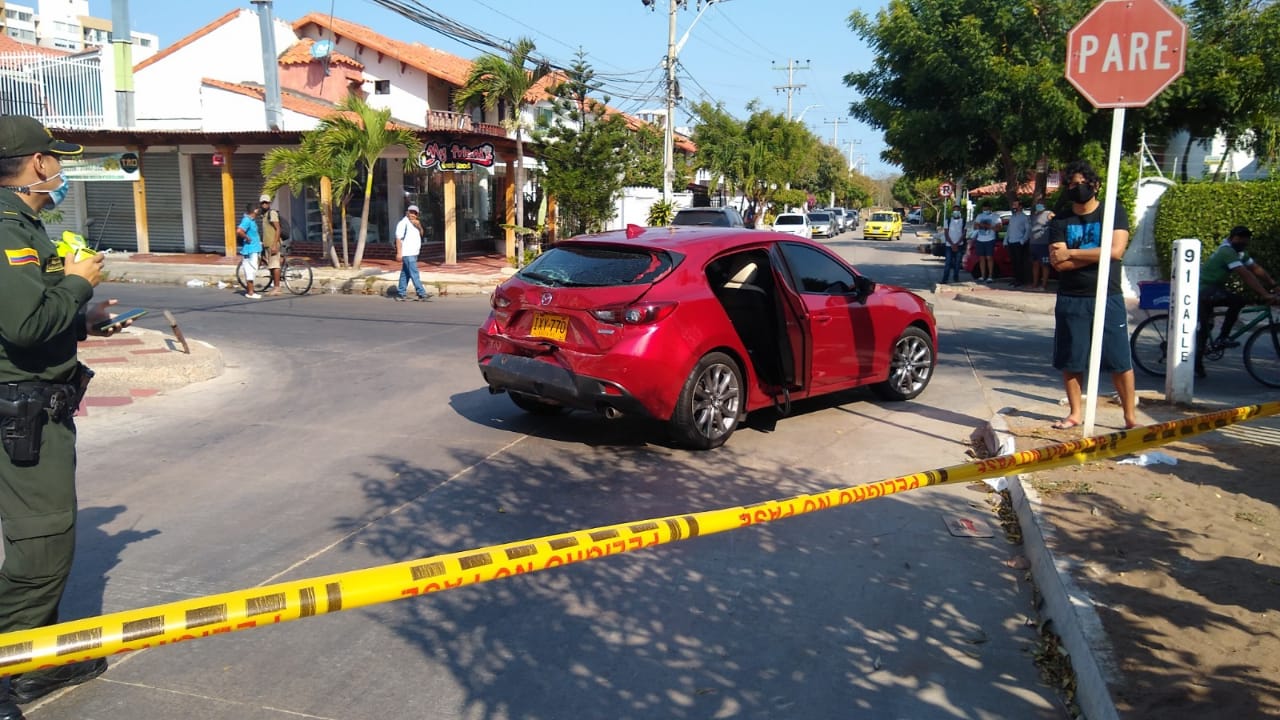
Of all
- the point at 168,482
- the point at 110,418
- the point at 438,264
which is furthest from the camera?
the point at 438,264

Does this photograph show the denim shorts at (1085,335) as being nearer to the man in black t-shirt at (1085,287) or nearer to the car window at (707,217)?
the man in black t-shirt at (1085,287)

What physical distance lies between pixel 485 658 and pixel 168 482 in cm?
358

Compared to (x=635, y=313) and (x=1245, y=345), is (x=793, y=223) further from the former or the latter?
(x=635, y=313)

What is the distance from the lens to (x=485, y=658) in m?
4.07

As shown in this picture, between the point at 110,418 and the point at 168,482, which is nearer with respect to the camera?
the point at 168,482

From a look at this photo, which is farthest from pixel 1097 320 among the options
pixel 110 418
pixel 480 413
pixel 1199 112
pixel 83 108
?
pixel 83 108

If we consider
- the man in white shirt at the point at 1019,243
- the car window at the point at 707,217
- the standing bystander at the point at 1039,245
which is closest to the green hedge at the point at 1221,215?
the standing bystander at the point at 1039,245

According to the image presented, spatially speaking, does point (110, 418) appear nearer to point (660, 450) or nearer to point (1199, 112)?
point (660, 450)

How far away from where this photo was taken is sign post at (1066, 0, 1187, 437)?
21.4 ft

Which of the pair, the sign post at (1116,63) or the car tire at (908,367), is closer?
the sign post at (1116,63)

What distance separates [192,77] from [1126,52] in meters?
32.5

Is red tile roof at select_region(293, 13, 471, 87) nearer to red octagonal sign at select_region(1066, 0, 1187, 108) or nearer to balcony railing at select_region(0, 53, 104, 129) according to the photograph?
balcony railing at select_region(0, 53, 104, 129)

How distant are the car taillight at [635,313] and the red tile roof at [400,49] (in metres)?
27.2

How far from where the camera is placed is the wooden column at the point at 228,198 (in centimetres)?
2538
